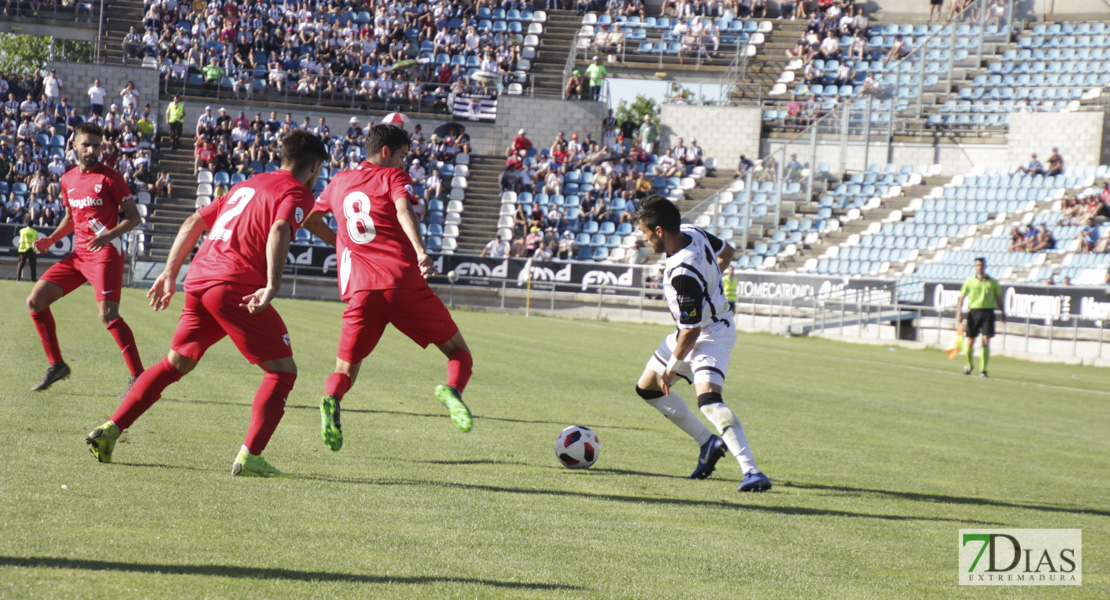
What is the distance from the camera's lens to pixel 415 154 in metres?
40.9

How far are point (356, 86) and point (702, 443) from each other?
38.1m

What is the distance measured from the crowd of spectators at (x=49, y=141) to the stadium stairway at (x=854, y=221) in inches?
889

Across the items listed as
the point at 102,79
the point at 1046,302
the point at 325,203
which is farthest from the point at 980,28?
the point at 325,203

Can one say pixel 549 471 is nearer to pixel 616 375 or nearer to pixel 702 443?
pixel 702 443

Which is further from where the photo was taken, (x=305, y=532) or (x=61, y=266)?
(x=61, y=266)

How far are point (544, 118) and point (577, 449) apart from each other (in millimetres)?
37039

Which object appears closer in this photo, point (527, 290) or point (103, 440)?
point (103, 440)

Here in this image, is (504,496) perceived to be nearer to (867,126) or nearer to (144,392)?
(144,392)

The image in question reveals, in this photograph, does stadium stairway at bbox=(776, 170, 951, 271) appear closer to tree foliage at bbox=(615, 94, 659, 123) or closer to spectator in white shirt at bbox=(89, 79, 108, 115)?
tree foliage at bbox=(615, 94, 659, 123)

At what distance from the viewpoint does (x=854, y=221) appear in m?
36.8

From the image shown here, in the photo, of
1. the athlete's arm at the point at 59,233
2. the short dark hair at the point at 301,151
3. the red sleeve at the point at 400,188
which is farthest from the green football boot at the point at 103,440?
the athlete's arm at the point at 59,233

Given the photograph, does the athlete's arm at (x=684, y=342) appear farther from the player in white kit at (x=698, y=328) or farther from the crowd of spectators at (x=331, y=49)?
the crowd of spectators at (x=331, y=49)

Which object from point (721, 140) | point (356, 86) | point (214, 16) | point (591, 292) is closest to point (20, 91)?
point (214, 16)

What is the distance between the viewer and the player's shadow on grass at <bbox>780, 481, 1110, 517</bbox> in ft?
23.7
